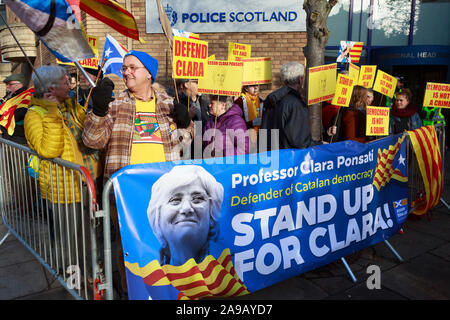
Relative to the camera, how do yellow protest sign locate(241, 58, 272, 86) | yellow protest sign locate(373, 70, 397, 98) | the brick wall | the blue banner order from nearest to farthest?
1. the blue banner
2. yellow protest sign locate(373, 70, 397, 98)
3. yellow protest sign locate(241, 58, 272, 86)
4. the brick wall

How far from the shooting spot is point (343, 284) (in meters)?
3.42

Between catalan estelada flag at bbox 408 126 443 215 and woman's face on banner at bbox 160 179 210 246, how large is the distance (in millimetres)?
3011

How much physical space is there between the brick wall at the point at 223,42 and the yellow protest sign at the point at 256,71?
3.40 meters

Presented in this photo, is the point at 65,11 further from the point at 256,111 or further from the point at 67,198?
the point at 256,111

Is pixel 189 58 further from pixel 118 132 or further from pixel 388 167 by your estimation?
pixel 388 167

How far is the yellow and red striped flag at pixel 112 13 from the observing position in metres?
3.74

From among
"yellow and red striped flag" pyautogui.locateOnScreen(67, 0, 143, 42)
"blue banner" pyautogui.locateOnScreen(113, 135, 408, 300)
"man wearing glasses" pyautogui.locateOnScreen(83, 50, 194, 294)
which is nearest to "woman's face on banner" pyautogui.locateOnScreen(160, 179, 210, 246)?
A: "blue banner" pyautogui.locateOnScreen(113, 135, 408, 300)

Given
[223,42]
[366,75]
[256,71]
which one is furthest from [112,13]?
[223,42]

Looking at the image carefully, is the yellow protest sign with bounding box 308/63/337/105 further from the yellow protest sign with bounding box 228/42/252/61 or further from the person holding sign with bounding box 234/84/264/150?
the yellow protest sign with bounding box 228/42/252/61

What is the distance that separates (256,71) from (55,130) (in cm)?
391

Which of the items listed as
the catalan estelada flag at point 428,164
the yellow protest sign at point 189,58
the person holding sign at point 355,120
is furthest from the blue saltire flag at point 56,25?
the catalan estelada flag at point 428,164

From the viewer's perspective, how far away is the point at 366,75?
5613 mm

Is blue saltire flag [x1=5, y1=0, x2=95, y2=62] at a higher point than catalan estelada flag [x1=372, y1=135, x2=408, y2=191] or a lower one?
higher

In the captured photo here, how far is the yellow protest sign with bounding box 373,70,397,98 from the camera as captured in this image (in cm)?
535
